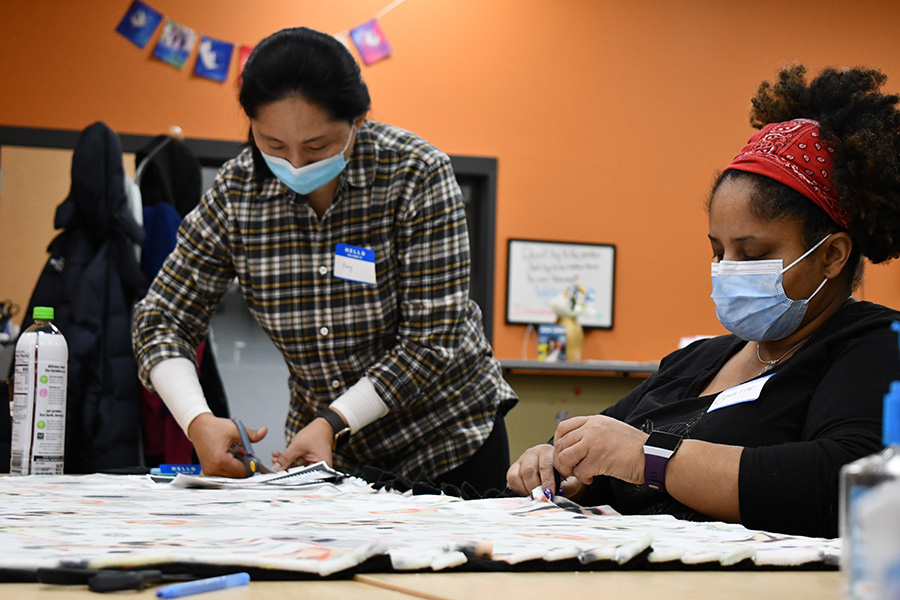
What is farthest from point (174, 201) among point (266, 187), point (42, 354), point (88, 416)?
point (42, 354)

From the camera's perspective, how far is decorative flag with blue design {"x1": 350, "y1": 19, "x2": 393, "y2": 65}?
3.92 metres

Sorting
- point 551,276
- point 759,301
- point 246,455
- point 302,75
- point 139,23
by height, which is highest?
point 139,23

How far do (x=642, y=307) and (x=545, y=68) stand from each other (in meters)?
1.17

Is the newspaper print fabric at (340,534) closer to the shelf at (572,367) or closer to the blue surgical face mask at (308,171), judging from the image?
the blue surgical face mask at (308,171)

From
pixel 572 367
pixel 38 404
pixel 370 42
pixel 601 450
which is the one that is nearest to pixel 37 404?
pixel 38 404

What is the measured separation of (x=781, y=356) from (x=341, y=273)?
2.58ft

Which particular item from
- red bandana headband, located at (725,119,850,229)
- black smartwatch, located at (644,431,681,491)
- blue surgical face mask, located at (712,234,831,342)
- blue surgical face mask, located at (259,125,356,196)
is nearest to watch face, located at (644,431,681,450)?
black smartwatch, located at (644,431,681,491)

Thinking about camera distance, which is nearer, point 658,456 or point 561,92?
point 658,456

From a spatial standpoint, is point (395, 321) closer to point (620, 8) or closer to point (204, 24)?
point (204, 24)

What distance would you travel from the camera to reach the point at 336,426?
1.52m

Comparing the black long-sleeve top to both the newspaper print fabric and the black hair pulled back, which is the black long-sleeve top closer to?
the newspaper print fabric

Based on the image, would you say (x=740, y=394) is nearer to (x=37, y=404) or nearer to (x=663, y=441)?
(x=663, y=441)

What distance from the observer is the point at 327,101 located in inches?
62.4

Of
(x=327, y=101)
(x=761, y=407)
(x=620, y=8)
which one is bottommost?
(x=761, y=407)
